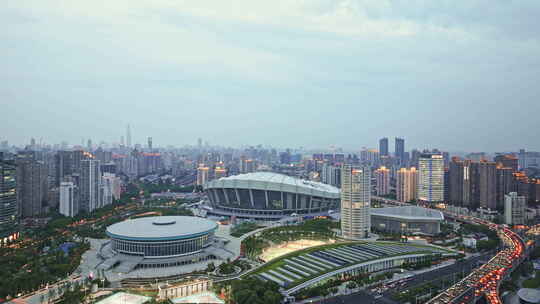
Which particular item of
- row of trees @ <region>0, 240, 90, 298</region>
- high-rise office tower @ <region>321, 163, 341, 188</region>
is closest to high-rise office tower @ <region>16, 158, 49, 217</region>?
row of trees @ <region>0, 240, 90, 298</region>

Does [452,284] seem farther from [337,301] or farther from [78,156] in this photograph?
[78,156]

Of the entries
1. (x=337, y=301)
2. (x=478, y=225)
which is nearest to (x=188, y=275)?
(x=337, y=301)

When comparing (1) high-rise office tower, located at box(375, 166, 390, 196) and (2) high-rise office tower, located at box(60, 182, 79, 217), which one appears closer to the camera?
(2) high-rise office tower, located at box(60, 182, 79, 217)

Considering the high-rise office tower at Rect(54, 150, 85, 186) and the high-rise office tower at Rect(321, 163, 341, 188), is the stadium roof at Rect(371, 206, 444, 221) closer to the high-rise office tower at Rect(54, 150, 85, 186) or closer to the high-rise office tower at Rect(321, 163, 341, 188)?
the high-rise office tower at Rect(321, 163, 341, 188)

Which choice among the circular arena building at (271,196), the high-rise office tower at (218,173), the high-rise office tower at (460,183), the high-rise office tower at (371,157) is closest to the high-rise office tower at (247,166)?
the high-rise office tower at (218,173)

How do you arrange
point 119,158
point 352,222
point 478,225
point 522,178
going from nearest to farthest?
point 352,222
point 478,225
point 522,178
point 119,158
